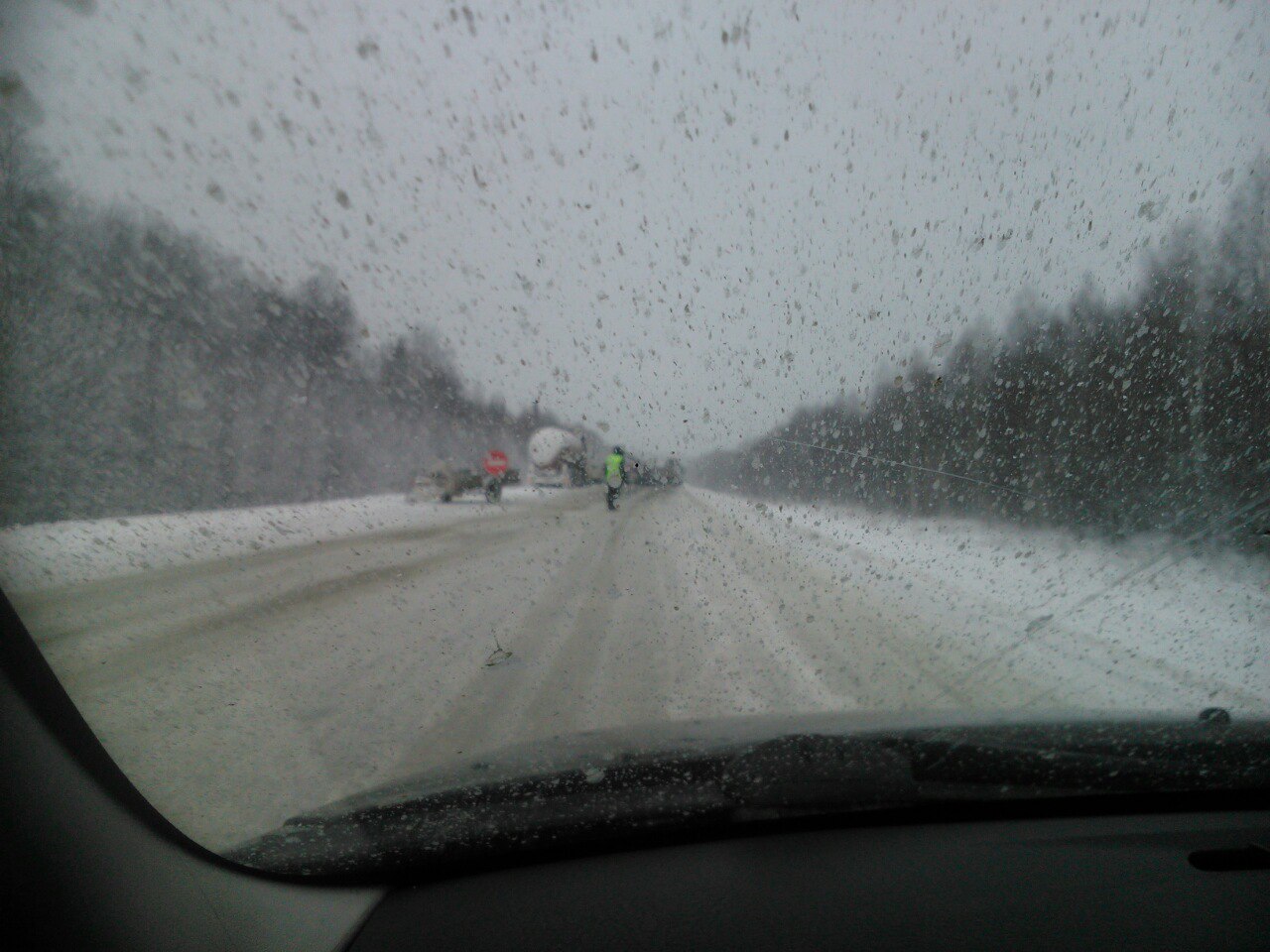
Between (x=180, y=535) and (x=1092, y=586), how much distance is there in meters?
10.4

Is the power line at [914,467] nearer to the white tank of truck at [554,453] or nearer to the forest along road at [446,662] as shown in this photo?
the forest along road at [446,662]

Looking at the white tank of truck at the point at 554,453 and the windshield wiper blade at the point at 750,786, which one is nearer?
the windshield wiper blade at the point at 750,786

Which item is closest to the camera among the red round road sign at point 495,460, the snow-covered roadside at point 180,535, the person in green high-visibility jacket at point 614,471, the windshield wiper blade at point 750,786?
the windshield wiper blade at point 750,786

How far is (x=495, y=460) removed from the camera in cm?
698

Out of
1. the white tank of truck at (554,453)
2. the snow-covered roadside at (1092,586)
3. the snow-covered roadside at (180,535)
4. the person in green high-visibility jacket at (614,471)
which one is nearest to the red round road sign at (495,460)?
the snow-covered roadside at (180,535)

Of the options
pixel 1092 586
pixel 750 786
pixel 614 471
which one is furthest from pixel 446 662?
pixel 614 471

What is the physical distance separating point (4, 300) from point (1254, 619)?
901 centimetres

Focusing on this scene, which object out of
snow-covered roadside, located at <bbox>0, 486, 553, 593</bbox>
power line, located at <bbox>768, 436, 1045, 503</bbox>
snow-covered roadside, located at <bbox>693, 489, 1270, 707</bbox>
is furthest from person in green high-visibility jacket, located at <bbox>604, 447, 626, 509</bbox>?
power line, located at <bbox>768, 436, 1045, 503</bbox>

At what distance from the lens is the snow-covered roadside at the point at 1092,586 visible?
566 cm

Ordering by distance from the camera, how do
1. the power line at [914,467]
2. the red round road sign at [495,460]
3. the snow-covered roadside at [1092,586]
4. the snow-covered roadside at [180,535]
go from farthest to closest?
1. the power line at [914,467]
2. the red round road sign at [495,460]
3. the snow-covered roadside at [1092,586]
4. the snow-covered roadside at [180,535]

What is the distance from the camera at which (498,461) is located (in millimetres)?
6910

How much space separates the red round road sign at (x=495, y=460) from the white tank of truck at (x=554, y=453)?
2.35 m

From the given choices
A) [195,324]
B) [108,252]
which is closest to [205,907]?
[108,252]

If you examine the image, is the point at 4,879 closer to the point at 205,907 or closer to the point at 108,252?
the point at 205,907
